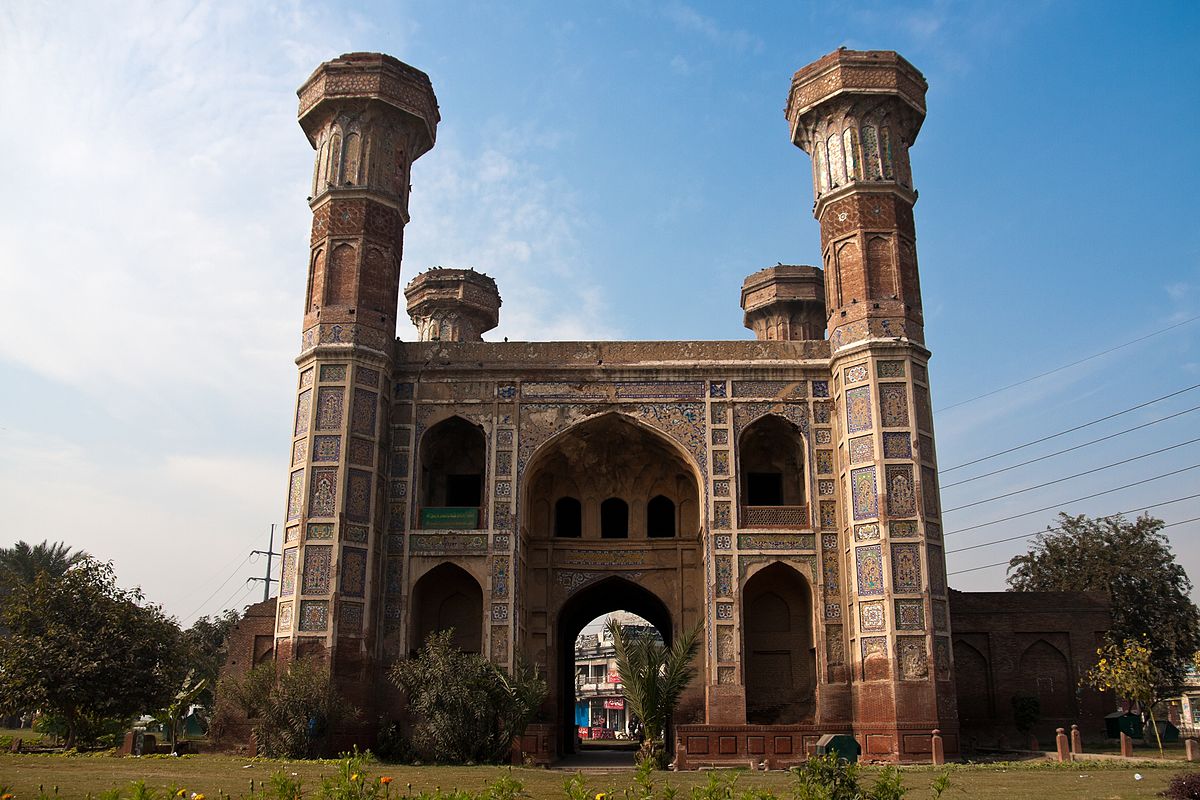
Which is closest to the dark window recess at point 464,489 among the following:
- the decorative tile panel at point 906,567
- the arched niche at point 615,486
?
the arched niche at point 615,486

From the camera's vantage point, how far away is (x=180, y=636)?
24.2 meters

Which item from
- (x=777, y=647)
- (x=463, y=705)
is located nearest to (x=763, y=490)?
(x=777, y=647)

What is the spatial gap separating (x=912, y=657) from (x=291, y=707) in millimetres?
11791

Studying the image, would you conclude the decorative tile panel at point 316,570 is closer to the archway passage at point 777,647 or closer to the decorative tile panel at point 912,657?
the archway passage at point 777,647

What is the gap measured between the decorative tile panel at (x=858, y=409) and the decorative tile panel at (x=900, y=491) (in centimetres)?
106

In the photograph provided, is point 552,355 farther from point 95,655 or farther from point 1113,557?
point 1113,557

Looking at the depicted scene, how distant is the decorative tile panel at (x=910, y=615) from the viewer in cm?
2098

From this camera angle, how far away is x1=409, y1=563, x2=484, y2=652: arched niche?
2442 cm

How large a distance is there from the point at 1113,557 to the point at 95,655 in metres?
29.9

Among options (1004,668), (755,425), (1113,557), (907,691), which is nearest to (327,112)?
(755,425)

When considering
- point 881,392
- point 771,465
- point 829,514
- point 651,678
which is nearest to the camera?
point 651,678

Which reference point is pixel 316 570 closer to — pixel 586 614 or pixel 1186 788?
pixel 586 614

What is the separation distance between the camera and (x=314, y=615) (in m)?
21.3

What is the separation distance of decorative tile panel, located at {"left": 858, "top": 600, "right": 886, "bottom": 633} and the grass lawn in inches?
133
